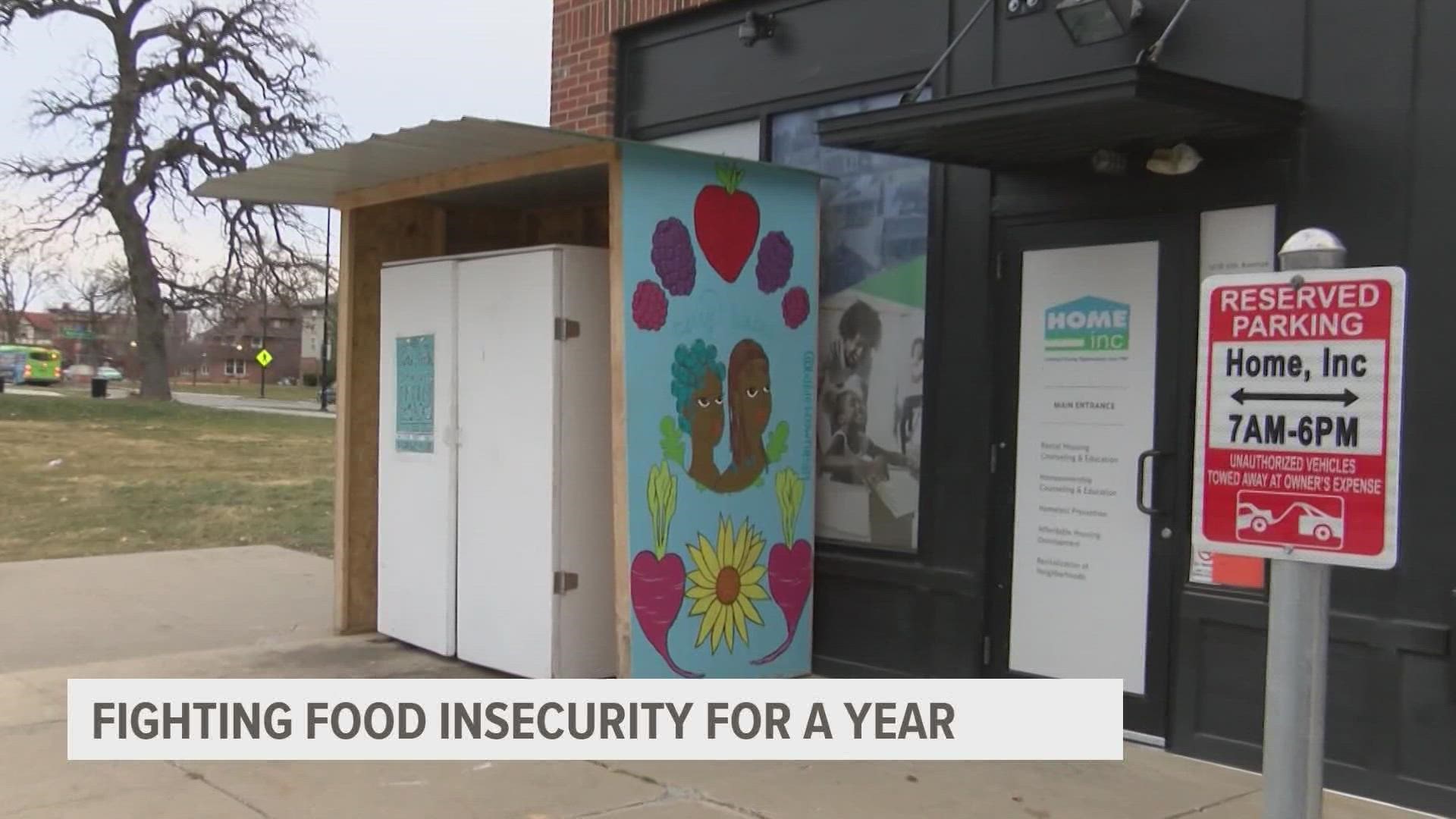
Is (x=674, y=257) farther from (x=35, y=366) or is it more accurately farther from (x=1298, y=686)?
(x=35, y=366)

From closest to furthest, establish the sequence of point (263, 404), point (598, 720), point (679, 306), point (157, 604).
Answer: point (598, 720)
point (679, 306)
point (157, 604)
point (263, 404)

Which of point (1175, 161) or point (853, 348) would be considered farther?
point (853, 348)

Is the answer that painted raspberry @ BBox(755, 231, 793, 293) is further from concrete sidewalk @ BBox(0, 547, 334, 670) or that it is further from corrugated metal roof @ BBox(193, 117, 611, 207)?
concrete sidewalk @ BBox(0, 547, 334, 670)

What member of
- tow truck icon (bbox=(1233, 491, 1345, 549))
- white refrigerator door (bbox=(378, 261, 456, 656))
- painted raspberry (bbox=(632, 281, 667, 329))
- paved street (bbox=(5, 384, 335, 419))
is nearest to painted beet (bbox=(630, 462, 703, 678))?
painted raspberry (bbox=(632, 281, 667, 329))

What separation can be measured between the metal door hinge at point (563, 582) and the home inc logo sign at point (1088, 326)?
2590mm

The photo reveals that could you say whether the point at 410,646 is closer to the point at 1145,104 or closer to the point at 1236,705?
the point at 1236,705

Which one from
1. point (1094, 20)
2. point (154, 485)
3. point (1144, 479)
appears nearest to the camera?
point (1144, 479)

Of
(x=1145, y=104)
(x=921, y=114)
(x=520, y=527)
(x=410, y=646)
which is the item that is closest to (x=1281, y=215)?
(x=1145, y=104)

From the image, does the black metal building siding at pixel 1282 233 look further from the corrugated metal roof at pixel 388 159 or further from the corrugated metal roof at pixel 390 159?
the corrugated metal roof at pixel 388 159

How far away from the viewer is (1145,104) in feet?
16.6

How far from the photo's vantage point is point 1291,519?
2934 mm

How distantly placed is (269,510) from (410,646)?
8378 mm

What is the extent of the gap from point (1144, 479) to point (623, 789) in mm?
2586

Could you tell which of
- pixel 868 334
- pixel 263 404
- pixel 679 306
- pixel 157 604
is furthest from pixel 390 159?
pixel 263 404
